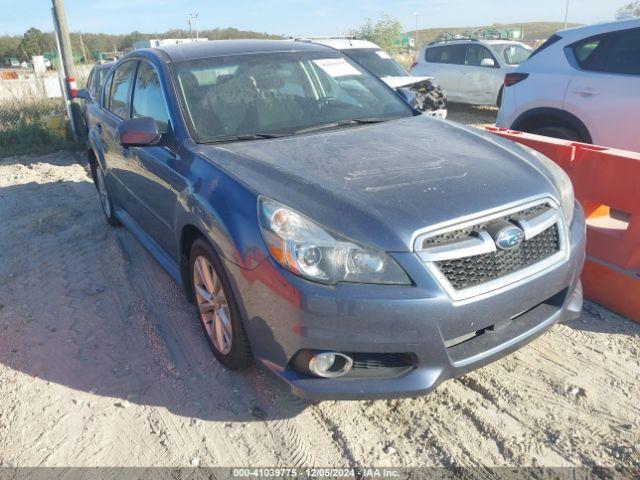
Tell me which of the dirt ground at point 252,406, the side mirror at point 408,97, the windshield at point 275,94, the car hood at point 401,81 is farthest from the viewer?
the car hood at point 401,81

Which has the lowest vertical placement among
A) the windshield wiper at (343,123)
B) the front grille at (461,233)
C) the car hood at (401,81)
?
the car hood at (401,81)

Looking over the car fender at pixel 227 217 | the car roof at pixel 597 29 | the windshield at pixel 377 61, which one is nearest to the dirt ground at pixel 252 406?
the car fender at pixel 227 217

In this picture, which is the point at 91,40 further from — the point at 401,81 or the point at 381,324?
the point at 381,324

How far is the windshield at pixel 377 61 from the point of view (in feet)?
32.6

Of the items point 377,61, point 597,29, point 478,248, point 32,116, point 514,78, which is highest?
point 597,29

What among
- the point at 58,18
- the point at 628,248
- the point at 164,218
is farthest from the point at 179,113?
the point at 58,18

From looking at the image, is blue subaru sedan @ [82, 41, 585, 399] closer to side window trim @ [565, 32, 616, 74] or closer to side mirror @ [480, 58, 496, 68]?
side window trim @ [565, 32, 616, 74]

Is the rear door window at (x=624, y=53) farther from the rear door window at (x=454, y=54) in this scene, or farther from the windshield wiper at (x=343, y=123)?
the rear door window at (x=454, y=54)

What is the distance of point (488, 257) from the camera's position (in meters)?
2.37

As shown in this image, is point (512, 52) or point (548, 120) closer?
point (548, 120)

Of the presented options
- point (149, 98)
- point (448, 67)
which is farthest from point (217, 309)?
point (448, 67)

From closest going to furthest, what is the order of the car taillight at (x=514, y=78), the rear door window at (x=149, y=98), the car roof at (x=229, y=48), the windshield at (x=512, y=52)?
the rear door window at (x=149, y=98) < the car roof at (x=229, y=48) < the car taillight at (x=514, y=78) < the windshield at (x=512, y=52)

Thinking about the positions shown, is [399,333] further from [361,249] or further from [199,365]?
[199,365]

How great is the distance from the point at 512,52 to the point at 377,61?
198 inches
